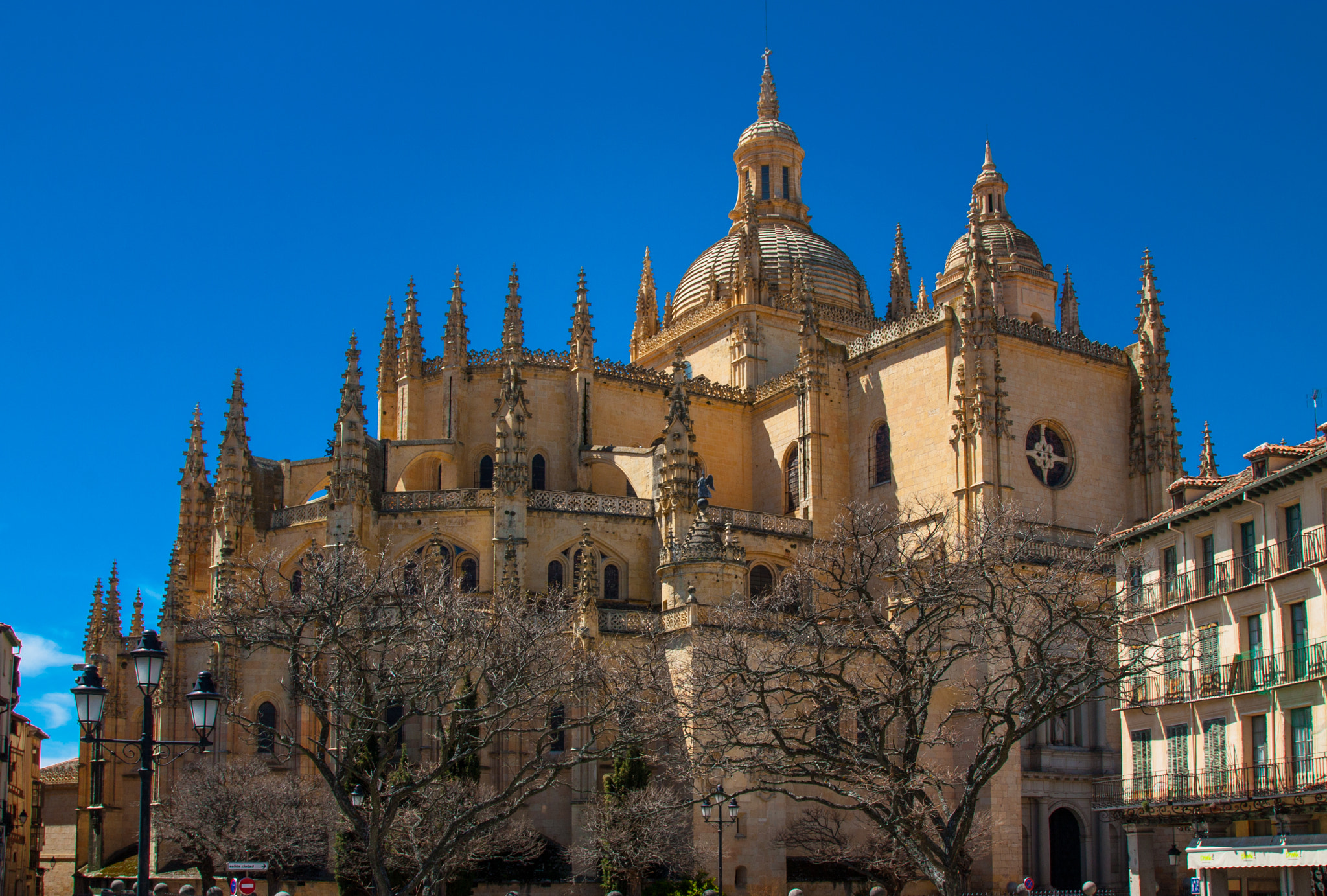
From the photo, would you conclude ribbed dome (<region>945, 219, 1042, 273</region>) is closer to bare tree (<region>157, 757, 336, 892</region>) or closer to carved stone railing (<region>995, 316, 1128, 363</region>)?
carved stone railing (<region>995, 316, 1128, 363</region>)

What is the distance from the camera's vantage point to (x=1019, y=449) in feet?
154

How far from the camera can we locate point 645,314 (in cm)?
6538

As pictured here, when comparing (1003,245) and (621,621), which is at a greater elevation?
Answer: (1003,245)

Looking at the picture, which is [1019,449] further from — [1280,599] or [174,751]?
[174,751]

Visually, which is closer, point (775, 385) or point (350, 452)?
point (350, 452)

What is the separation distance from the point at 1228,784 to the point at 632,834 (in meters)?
14.1

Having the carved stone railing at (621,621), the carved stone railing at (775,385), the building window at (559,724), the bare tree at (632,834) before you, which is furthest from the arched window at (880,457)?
the bare tree at (632,834)

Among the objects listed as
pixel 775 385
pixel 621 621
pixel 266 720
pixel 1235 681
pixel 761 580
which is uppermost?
pixel 775 385

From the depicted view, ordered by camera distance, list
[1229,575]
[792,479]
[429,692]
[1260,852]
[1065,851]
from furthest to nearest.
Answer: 1. [792,479]
2. [1065,851]
3. [1229,575]
4. [1260,852]
5. [429,692]

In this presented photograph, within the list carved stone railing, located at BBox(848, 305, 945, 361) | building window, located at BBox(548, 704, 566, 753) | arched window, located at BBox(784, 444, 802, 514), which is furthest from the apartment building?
arched window, located at BBox(784, 444, 802, 514)

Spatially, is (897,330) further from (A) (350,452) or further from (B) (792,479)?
(A) (350,452)

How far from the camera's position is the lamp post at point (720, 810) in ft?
96.7

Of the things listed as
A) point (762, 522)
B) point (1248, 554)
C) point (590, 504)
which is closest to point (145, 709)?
point (1248, 554)

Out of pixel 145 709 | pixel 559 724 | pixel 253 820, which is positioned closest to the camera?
pixel 145 709
